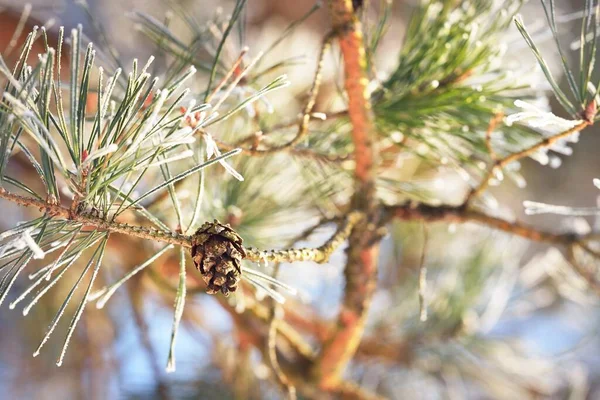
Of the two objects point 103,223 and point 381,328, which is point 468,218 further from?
point 381,328

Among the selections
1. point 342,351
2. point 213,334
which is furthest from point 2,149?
point 213,334

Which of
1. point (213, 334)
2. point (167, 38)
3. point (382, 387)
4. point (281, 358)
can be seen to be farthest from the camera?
point (382, 387)

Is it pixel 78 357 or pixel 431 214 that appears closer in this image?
pixel 431 214

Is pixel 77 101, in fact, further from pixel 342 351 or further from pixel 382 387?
pixel 382 387

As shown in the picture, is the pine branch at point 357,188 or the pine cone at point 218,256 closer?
the pine cone at point 218,256

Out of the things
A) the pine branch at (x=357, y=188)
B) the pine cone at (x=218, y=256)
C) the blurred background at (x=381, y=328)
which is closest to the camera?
the pine cone at (x=218, y=256)

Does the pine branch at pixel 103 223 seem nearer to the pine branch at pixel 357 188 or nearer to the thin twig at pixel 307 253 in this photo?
the thin twig at pixel 307 253

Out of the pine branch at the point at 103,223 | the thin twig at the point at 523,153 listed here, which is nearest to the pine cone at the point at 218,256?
the pine branch at the point at 103,223
